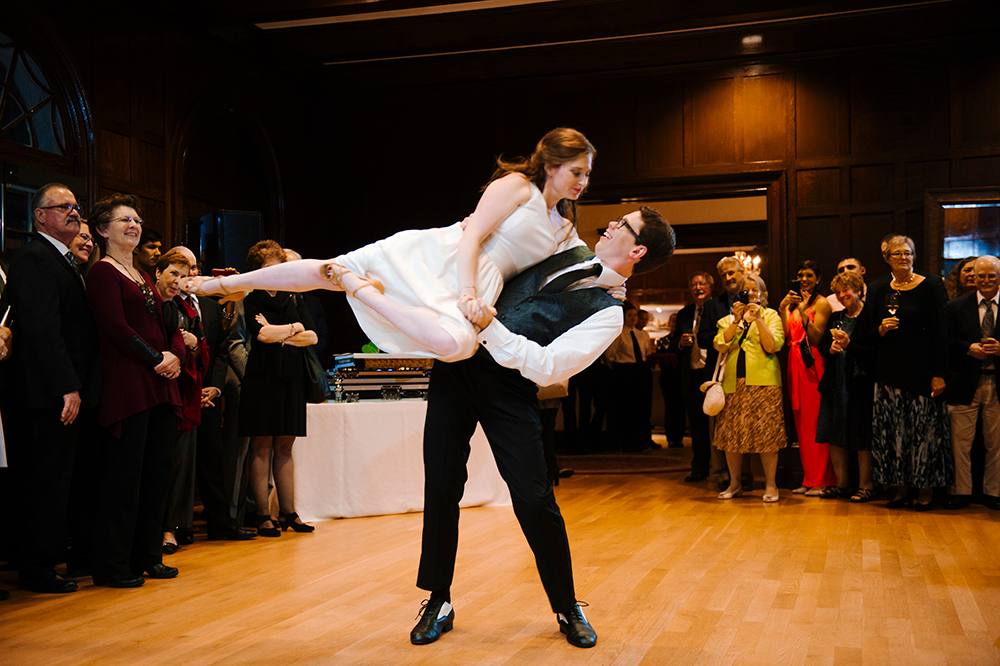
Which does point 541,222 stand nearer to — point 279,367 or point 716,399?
point 279,367

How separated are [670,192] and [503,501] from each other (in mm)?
3516

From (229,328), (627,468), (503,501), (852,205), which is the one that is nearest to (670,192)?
(852,205)

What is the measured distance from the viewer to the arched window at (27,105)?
16.4 ft

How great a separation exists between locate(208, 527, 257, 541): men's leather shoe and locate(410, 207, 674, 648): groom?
82.7 inches

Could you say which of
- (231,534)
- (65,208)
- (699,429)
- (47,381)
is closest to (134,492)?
(47,381)

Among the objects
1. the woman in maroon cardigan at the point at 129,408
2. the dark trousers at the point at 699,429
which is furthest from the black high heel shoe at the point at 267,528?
the dark trousers at the point at 699,429

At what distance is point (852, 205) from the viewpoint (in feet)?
23.4

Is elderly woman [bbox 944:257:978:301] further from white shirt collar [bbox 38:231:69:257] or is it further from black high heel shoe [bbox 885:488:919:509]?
white shirt collar [bbox 38:231:69:257]

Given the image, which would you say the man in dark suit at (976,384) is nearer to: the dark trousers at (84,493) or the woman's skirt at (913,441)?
the woman's skirt at (913,441)

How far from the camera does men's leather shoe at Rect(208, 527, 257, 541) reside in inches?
175

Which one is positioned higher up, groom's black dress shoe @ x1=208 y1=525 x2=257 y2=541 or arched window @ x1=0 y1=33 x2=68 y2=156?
arched window @ x1=0 y1=33 x2=68 y2=156

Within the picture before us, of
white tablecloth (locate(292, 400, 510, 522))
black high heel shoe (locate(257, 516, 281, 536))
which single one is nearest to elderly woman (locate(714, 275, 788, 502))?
white tablecloth (locate(292, 400, 510, 522))

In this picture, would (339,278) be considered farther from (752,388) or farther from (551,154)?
(752,388)

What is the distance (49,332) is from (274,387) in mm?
1286
